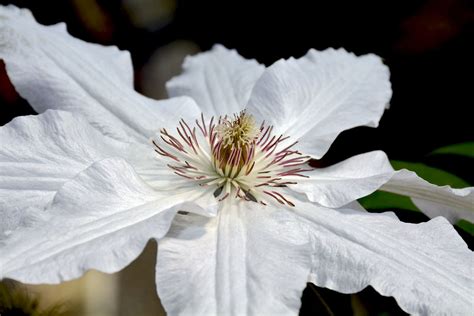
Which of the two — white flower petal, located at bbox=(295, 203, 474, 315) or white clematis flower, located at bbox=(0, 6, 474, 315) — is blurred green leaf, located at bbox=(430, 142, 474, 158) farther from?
white flower petal, located at bbox=(295, 203, 474, 315)

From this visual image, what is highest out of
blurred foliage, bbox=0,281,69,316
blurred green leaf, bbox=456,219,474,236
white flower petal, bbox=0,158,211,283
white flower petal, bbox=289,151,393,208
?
blurred green leaf, bbox=456,219,474,236

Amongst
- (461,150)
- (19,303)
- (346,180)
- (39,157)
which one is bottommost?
(19,303)

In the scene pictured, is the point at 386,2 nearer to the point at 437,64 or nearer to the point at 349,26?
the point at 349,26

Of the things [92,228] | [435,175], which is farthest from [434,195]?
[92,228]

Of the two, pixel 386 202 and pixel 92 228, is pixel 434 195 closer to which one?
pixel 386 202

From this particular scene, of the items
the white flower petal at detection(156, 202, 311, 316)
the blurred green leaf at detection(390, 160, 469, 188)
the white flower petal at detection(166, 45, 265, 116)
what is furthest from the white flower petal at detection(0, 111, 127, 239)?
the blurred green leaf at detection(390, 160, 469, 188)

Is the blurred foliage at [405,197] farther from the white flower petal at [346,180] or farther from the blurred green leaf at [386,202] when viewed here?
the white flower petal at [346,180]
